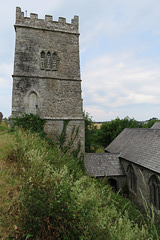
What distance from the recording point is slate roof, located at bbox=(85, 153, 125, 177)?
12.6m

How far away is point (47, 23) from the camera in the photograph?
1148 cm

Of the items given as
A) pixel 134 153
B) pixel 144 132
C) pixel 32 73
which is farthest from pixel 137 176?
pixel 32 73

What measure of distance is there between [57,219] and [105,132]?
85.5ft

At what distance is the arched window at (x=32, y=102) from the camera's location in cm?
1079

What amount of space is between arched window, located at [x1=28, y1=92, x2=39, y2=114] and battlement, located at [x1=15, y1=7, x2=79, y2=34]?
574 centimetres

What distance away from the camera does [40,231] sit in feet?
7.20

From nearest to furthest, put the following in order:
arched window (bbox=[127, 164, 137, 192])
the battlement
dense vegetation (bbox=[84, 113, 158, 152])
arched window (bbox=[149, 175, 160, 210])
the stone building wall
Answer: arched window (bbox=[149, 175, 160, 210])
the stone building wall
the battlement
arched window (bbox=[127, 164, 137, 192])
dense vegetation (bbox=[84, 113, 158, 152])

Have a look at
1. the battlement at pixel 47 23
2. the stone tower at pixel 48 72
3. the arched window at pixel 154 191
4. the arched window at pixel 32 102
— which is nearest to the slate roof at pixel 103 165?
the stone tower at pixel 48 72

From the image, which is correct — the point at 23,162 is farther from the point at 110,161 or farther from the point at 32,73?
the point at 110,161

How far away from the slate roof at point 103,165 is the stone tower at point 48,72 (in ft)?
8.79

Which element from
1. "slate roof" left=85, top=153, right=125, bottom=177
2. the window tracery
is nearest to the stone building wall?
"slate roof" left=85, top=153, right=125, bottom=177

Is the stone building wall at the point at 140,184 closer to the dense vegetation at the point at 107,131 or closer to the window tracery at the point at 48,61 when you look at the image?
the window tracery at the point at 48,61

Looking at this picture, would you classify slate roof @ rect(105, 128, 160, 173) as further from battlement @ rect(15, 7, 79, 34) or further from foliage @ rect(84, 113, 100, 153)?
battlement @ rect(15, 7, 79, 34)

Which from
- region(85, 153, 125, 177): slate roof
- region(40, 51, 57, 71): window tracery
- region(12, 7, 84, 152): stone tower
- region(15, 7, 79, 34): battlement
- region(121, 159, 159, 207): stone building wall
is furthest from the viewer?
region(85, 153, 125, 177): slate roof
